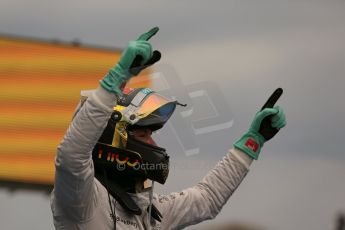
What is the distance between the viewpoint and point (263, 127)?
755cm

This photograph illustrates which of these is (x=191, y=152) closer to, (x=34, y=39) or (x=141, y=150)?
(x=141, y=150)

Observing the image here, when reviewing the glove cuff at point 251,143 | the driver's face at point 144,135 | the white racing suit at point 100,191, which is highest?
the glove cuff at point 251,143

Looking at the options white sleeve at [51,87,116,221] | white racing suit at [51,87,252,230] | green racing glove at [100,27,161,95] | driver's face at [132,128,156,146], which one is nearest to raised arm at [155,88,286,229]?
white racing suit at [51,87,252,230]

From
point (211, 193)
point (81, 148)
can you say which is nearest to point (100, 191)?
point (81, 148)

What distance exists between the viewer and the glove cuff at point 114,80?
626 centimetres

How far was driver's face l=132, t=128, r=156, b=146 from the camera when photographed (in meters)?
7.06

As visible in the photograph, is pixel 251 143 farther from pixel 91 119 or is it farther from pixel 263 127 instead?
pixel 91 119

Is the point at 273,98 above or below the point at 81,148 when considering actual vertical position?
above

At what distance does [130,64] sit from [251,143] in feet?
5.17

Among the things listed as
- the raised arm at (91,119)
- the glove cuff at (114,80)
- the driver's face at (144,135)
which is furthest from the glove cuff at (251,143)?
the glove cuff at (114,80)

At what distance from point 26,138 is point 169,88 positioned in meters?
5.32

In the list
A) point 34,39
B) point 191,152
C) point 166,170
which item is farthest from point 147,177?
point 34,39

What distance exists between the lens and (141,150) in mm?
6980

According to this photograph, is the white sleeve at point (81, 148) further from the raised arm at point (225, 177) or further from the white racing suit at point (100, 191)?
the raised arm at point (225, 177)
